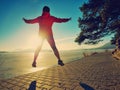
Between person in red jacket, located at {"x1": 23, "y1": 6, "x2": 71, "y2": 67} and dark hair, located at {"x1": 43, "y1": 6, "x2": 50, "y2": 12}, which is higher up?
dark hair, located at {"x1": 43, "y1": 6, "x2": 50, "y2": 12}

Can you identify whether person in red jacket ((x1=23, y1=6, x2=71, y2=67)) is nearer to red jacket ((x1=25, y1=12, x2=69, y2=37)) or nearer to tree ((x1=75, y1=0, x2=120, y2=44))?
red jacket ((x1=25, y1=12, x2=69, y2=37))

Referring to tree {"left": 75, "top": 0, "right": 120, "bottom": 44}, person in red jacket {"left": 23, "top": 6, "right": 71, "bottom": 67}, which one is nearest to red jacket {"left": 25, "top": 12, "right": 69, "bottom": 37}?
person in red jacket {"left": 23, "top": 6, "right": 71, "bottom": 67}

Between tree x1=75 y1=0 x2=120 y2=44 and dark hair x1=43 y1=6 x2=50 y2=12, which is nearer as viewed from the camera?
dark hair x1=43 y1=6 x2=50 y2=12

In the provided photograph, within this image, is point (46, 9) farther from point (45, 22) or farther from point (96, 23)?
point (96, 23)

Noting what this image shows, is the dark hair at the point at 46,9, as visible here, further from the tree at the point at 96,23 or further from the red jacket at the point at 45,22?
the tree at the point at 96,23

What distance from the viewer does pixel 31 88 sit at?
5859 millimetres

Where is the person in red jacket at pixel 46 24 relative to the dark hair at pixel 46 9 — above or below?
below

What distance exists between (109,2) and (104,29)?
5121 mm

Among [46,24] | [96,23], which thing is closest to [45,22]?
[46,24]

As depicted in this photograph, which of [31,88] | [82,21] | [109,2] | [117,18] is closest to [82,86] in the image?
[31,88]

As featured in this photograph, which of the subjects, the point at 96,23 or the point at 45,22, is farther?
the point at 96,23

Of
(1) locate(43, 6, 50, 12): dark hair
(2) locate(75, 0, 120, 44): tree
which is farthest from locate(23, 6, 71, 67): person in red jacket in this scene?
(2) locate(75, 0, 120, 44): tree

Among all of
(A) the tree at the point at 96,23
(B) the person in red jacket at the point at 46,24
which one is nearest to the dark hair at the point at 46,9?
(B) the person in red jacket at the point at 46,24

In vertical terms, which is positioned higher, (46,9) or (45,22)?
(46,9)
